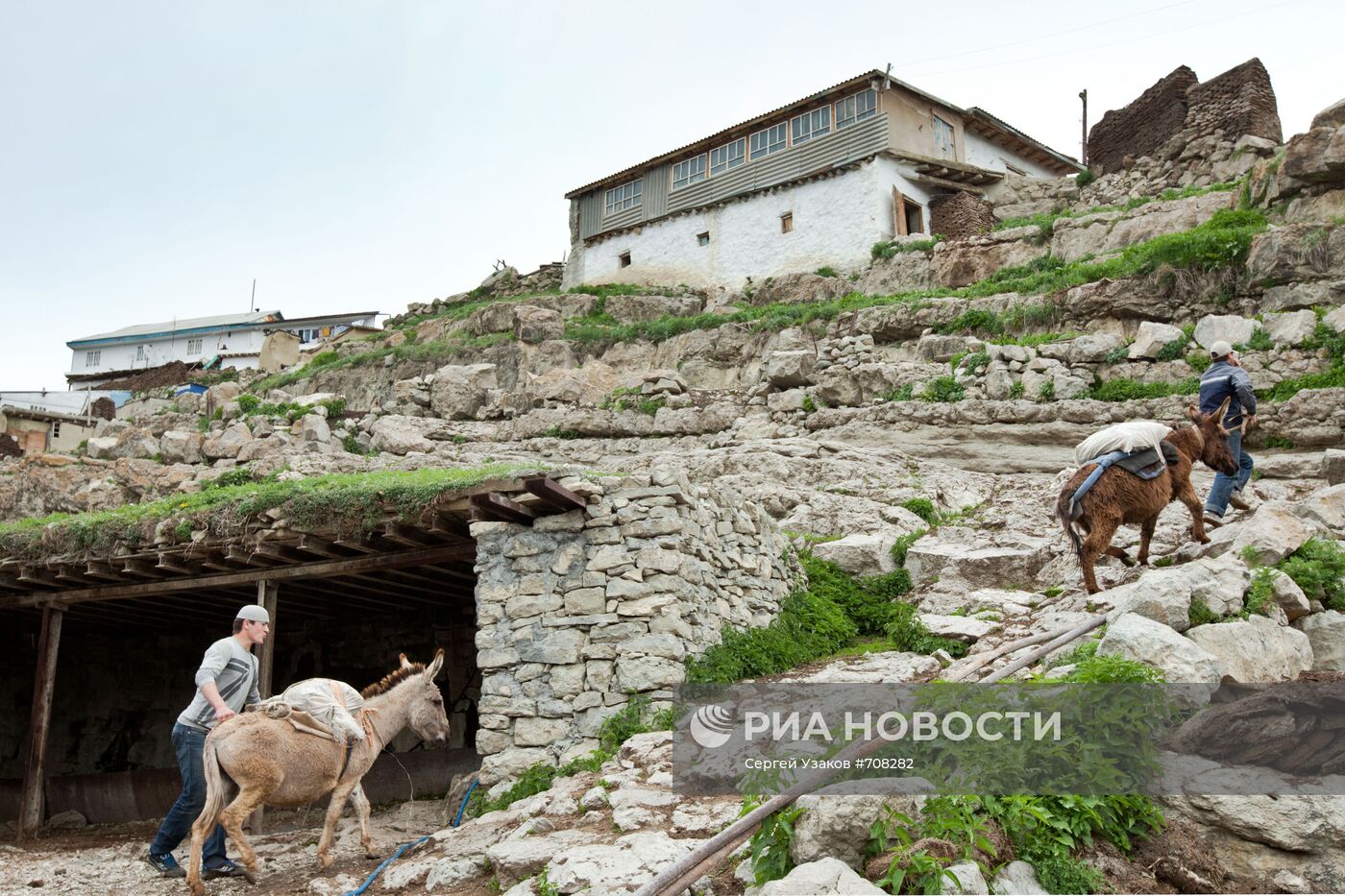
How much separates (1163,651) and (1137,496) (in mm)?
2906

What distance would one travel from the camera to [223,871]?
7.86 meters

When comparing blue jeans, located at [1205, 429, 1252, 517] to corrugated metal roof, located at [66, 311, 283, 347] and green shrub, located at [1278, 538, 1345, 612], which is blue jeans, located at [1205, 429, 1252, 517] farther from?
corrugated metal roof, located at [66, 311, 283, 347]

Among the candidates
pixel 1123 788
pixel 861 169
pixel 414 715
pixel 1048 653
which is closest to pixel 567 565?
pixel 414 715

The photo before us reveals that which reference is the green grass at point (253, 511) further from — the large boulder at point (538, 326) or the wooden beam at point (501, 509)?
the large boulder at point (538, 326)

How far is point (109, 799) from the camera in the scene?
13484 millimetres

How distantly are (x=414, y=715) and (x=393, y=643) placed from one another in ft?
23.2

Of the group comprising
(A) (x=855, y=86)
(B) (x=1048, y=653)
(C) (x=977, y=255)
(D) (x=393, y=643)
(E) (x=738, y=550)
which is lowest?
(D) (x=393, y=643)

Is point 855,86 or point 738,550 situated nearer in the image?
point 738,550

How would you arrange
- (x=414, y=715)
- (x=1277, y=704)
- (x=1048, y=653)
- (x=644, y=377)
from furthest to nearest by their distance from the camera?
1. (x=644, y=377)
2. (x=414, y=715)
3. (x=1048, y=653)
4. (x=1277, y=704)

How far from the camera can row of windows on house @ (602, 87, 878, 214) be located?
2983 centimetres

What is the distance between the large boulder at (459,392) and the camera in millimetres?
23562

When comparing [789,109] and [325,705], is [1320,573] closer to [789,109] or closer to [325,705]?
[325,705]

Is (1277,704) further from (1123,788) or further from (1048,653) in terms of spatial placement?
(1048,653)

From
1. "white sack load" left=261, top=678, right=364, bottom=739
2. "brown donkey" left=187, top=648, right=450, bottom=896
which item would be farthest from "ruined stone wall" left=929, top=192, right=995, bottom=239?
"white sack load" left=261, top=678, right=364, bottom=739
